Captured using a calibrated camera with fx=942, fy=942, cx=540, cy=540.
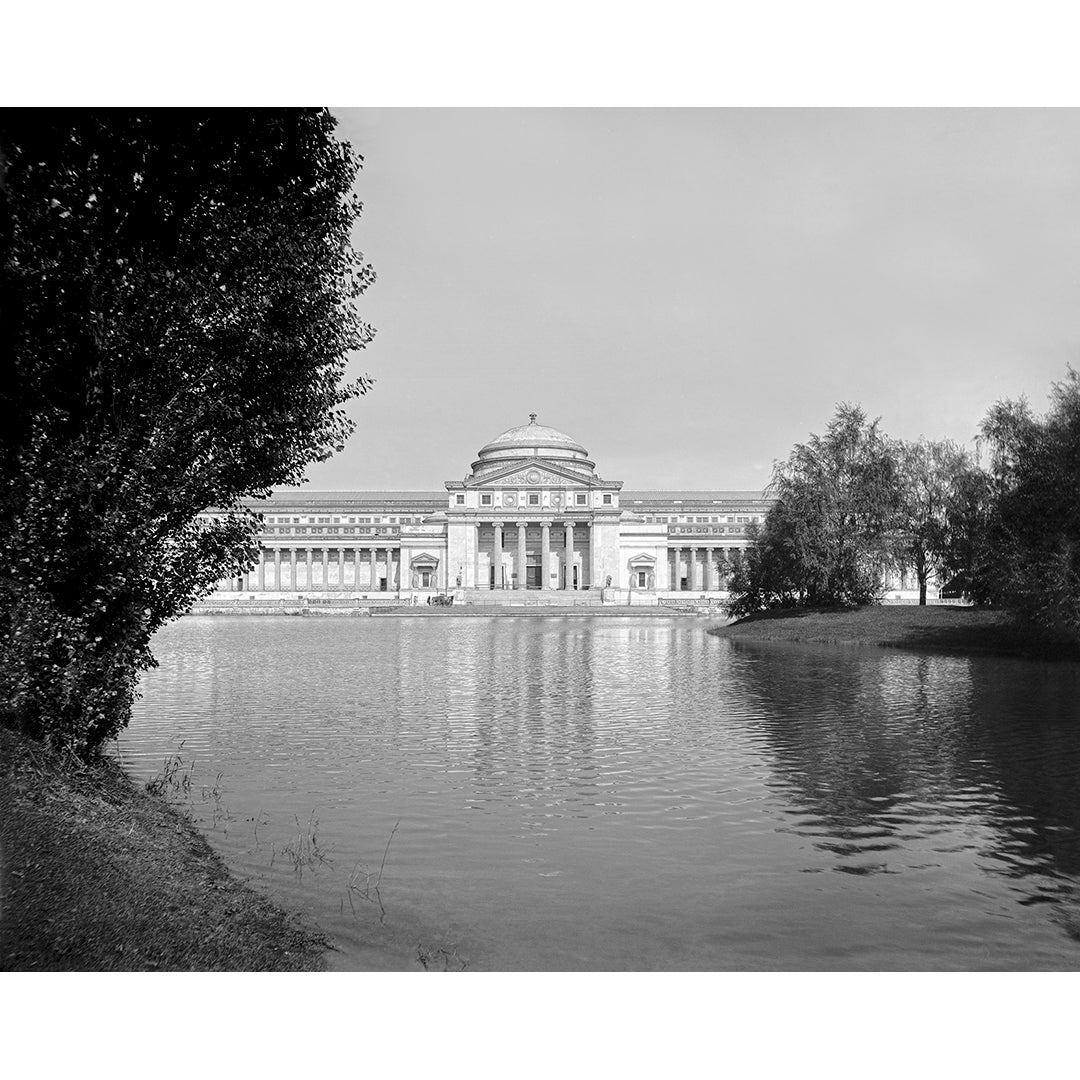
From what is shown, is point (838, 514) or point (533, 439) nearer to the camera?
point (838, 514)

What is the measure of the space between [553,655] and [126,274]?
25474mm

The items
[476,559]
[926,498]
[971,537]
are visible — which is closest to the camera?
[971,537]

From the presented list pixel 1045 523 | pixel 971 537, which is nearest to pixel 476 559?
pixel 971 537

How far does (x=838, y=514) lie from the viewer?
4400cm

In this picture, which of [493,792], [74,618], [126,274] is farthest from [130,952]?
[126,274]

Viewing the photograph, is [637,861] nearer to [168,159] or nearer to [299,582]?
[168,159]

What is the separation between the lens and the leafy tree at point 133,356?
30.6 feet

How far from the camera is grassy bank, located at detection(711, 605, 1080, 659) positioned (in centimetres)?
3344

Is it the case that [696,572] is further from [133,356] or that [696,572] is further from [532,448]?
[133,356]

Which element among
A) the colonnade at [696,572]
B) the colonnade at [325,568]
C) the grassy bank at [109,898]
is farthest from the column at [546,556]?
the grassy bank at [109,898]

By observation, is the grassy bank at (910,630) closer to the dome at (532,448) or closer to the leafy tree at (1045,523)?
the leafy tree at (1045,523)

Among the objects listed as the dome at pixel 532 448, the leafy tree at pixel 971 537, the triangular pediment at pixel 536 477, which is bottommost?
the leafy tree at pixel 971 537

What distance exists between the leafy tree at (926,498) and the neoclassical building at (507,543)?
199 feet

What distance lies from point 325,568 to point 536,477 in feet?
93.9
